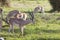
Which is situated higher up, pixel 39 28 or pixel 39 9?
pixel 39 9

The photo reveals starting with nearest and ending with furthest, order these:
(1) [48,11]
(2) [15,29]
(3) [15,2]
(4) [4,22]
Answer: (2) [15,29], (4) [4,22], (1) [48,11], (3) [15,2]

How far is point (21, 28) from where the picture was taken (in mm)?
5199

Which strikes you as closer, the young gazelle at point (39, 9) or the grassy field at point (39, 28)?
the grassy field at point (39, 28)

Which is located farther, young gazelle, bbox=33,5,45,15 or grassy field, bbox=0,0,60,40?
young gazelle, bbox=33,5,45,15

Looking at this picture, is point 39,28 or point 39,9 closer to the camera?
point 39,28

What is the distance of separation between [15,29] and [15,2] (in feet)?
7.53

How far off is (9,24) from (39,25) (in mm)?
813

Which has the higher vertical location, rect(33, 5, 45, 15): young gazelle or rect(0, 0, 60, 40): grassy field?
rect(33, 5, 45, 15): young gazelle

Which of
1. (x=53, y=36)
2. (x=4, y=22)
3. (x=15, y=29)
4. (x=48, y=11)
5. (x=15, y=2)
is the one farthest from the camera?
(x=15, y=2)

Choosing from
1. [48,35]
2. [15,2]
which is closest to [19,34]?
[48,35]

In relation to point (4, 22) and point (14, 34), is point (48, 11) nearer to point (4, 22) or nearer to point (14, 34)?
point (4, 22)

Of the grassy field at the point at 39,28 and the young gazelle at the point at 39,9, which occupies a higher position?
the young gazelle at the point at 39,9

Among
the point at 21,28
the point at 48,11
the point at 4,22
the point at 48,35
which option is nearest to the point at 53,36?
the point at 48,35

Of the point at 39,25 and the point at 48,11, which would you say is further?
the point at 48,11
